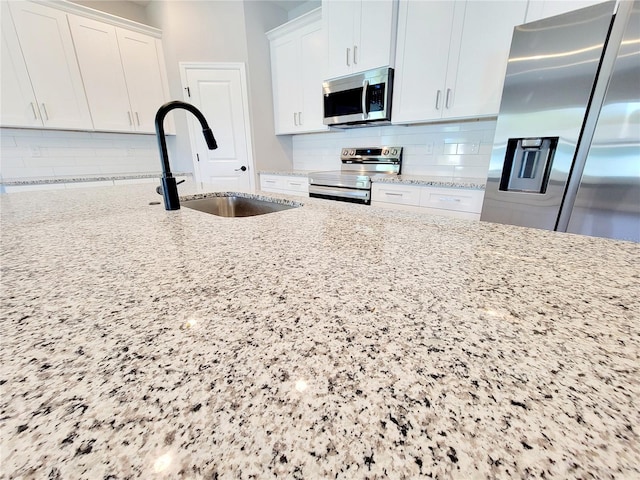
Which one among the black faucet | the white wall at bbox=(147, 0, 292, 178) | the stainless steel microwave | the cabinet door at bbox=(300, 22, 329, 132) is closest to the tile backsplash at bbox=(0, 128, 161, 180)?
the white wall at bbox=(147, 0, 292, 178)

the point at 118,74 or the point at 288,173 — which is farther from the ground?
the point at 118,74

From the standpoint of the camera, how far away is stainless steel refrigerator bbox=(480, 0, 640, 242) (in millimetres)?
1226

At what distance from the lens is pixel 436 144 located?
2363 millimetres

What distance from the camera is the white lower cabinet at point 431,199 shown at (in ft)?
5.98

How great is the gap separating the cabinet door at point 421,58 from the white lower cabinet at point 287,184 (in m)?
1.15

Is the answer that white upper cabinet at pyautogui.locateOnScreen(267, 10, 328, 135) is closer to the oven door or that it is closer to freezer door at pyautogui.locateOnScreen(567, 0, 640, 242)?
the oven door


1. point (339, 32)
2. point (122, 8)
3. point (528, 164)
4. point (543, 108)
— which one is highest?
point (122, 8)

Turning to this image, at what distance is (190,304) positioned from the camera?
1.24 ft

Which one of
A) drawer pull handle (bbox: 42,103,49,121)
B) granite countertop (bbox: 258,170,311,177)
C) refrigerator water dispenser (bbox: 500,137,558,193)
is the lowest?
granite countertop (bbox: 258,170,311,177)

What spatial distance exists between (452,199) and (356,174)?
96 centimetres

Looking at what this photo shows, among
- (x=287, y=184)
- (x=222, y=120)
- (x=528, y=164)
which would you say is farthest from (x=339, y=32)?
(x=528, y=164)

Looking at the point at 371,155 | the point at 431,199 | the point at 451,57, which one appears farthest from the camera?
the point at 371,155

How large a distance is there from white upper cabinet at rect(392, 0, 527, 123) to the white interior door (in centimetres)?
183

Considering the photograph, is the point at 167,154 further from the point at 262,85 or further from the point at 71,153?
the point at 71,153
